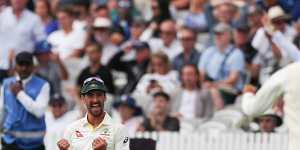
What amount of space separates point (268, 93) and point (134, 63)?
785 cm

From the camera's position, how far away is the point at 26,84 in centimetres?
1148

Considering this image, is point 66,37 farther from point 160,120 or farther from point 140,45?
point 160,120

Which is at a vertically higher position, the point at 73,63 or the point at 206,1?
the point at 206,1

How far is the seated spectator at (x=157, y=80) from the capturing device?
15.2 metres

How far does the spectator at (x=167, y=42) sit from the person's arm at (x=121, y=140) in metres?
8.08

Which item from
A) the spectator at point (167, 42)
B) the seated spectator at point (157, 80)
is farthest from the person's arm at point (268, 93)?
the spectator at point (167, 42)

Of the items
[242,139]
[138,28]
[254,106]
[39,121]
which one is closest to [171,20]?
[138,28]

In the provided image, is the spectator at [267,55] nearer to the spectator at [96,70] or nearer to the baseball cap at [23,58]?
the spectator at [96,70]

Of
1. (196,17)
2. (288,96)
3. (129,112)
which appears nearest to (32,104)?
(288,96)

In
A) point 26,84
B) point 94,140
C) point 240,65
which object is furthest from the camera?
point 240,65

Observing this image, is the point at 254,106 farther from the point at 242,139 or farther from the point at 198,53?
the point at 198,53

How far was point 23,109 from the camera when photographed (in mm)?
11477

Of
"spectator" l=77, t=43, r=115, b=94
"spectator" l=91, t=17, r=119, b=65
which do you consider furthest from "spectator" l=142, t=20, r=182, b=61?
"spectator" l=77, t=43, r=115, b=94

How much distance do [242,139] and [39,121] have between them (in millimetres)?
2872
